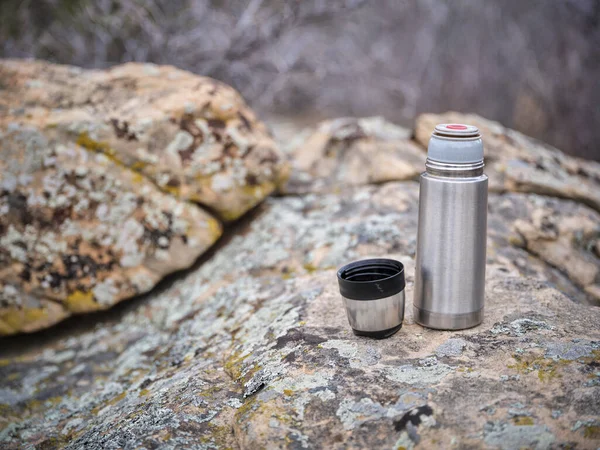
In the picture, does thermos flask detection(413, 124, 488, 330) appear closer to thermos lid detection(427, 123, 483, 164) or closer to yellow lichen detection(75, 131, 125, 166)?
thermos lid detection(427, 123, 483, 164)

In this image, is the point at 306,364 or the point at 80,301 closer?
the point at 306,364

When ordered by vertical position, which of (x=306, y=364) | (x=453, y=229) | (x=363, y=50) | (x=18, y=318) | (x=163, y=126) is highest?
(x=363, y=50)

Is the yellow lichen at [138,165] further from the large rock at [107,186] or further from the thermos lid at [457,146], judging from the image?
the thermos lid at [457,146]

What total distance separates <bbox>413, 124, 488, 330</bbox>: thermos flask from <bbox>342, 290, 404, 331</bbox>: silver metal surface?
0.44ft

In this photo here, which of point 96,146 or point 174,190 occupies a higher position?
point 96,146

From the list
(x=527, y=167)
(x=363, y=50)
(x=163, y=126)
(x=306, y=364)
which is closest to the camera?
(x=306, y=364)

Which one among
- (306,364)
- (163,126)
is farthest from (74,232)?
(306,364)

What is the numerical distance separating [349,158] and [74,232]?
1844 millimetres

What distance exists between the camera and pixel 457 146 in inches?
71.1

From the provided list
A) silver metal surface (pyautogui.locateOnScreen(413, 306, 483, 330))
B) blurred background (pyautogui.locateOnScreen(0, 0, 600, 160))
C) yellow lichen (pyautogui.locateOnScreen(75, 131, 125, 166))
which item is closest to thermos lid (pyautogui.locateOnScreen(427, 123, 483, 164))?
silver metal surface (pyautogui.locateOnScreen(413, 306, 483, 330))

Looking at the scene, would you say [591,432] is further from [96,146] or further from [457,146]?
[96,146]

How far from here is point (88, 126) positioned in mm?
2949

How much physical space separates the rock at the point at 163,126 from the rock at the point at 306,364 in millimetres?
336

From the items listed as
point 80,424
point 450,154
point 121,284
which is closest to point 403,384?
point 450,154
